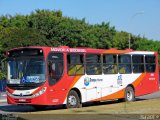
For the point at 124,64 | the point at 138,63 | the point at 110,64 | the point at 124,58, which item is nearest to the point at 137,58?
the point at 138,63

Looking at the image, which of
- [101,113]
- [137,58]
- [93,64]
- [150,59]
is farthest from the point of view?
[150,59]

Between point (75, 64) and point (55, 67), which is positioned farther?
point (75, 64)

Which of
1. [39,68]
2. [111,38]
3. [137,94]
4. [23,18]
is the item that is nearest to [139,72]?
[137,94]

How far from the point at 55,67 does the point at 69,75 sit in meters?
1.03

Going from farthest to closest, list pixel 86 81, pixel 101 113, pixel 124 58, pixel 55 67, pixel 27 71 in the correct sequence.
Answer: pixel 124 58 < pixel 86 81 < pixel 55 67 < pixel 27 71 < pixel 101 113

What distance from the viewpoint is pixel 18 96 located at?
66.3 ft

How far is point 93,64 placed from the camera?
22.6m

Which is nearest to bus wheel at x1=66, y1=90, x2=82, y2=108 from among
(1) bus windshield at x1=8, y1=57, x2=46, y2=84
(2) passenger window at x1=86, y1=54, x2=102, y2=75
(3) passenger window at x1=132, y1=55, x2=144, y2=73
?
(2) passenger window at x1=86, y1=54, x2=102, y2=75

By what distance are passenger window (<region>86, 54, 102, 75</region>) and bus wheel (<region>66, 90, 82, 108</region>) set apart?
1367 mm

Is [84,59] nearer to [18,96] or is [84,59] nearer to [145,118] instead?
[18,96]

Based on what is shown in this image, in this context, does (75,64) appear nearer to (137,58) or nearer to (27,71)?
(27,71)

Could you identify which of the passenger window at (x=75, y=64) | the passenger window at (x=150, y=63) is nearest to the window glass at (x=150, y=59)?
the passenger window at (x=150, y=63)

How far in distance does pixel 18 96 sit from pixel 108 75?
5.41m

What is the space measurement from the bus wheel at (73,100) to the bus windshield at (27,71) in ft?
6.58
